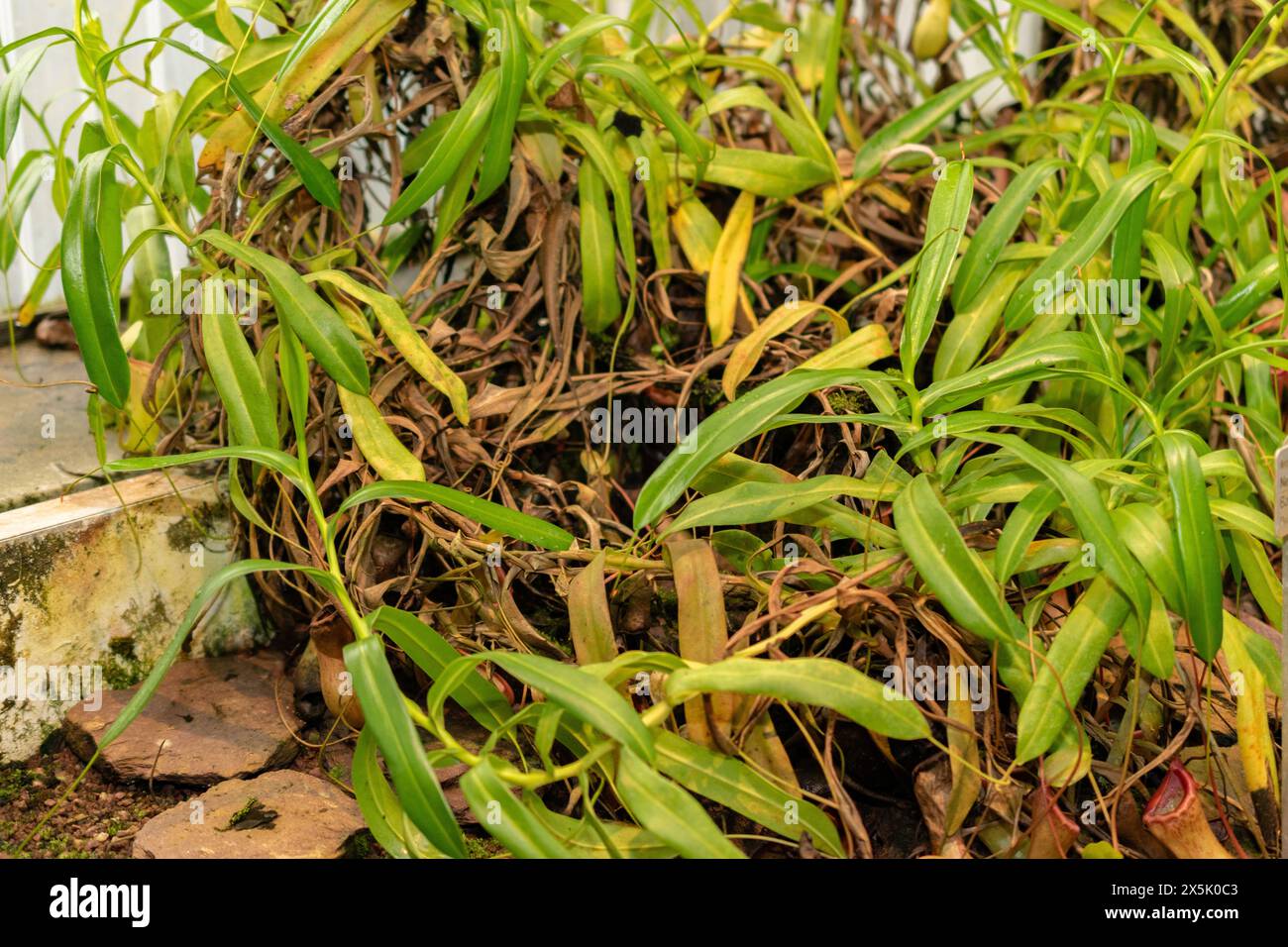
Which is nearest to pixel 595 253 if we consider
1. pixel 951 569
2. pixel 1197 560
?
pixel 951 569

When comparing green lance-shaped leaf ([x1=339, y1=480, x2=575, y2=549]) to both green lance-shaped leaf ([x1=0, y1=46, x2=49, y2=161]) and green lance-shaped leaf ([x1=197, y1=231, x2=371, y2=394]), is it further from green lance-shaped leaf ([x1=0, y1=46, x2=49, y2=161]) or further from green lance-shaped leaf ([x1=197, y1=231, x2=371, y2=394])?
green lance-shaped leaf ([x1=0, y1=46, x2=49, y2=161])

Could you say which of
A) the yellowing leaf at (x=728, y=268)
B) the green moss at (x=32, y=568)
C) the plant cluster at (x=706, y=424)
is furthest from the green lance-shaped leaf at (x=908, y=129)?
the green moss at (x=32, y=568)

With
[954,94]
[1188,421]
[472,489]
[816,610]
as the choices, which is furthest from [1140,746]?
[954,94]

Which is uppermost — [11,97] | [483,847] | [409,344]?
[11,97]

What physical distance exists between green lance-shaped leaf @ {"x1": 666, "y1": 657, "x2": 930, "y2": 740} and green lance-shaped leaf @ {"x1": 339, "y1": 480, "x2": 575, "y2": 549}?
0.22 m

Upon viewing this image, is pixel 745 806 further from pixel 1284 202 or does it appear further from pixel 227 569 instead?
pixel 1284 202

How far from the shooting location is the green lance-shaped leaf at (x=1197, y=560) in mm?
888

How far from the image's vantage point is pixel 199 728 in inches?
44.3

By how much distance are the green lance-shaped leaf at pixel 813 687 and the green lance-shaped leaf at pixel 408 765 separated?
0.19 metres

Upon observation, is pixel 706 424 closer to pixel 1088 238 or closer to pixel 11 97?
pixel 1088 238

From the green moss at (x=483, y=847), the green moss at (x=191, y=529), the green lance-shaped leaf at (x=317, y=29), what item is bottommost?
the green moss at (x=483, y=847)

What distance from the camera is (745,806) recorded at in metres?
0.91

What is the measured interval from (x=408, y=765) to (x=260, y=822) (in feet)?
0.94

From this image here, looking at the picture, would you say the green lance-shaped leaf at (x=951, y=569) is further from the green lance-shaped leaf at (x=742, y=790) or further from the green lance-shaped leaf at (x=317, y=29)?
the green lance-shaped leaf at (x=317, y=29)
